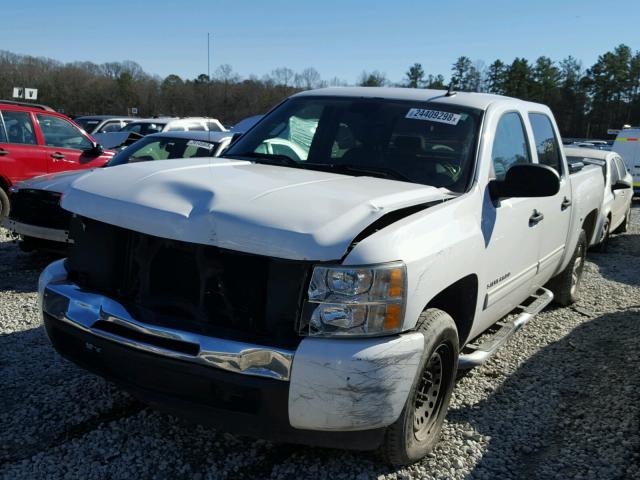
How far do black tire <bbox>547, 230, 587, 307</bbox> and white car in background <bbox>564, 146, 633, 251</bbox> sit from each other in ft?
8.60

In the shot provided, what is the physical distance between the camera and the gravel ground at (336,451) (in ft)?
9.43

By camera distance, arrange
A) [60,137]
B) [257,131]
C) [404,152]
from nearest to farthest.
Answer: [404,152]
[257,131]
[60,137]

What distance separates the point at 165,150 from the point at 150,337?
5.19 m

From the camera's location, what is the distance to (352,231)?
2.45 m

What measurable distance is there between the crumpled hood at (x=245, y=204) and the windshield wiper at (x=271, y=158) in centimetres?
46

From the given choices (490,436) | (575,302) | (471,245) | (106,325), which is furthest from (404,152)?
(575,302)

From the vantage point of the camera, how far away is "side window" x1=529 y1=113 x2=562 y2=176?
4582 mm

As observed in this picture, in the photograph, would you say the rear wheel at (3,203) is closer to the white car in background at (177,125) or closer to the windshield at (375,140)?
the windshield at (375,140)

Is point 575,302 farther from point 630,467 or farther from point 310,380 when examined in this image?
point 310,380

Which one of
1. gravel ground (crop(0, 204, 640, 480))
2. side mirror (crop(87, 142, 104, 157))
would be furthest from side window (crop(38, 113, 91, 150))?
gravel ground (crop(0, 204, 640, 480))

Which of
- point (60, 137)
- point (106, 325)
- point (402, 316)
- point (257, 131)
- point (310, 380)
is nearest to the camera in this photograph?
point (310, 380)

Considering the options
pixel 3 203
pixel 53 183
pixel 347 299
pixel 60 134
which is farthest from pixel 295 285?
pixel 60 134

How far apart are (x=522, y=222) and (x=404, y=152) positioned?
944mm

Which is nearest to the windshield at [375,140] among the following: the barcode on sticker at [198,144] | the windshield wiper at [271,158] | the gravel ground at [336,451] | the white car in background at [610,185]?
the windshield wiper at [271,158]
